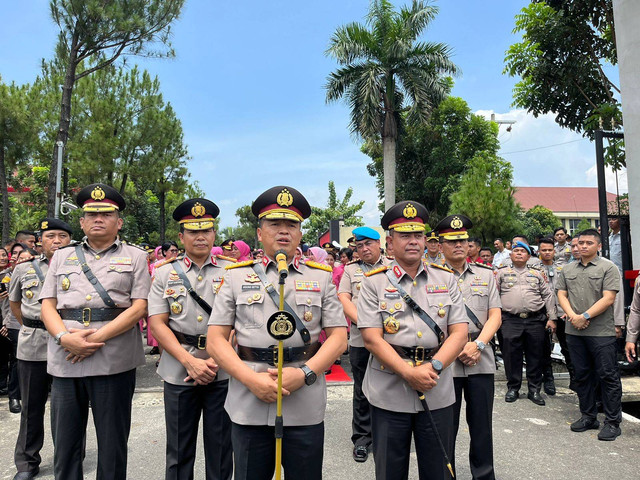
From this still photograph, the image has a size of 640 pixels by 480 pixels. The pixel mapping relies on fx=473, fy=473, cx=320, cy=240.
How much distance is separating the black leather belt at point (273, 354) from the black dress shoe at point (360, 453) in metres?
2.23

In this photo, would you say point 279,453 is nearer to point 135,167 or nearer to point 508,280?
point 508,280

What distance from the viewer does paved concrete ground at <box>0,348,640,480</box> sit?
4.01 meters

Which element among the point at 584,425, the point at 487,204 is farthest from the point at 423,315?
the point at 487,204

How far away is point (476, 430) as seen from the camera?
360 centimetres

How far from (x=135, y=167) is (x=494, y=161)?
742 inches

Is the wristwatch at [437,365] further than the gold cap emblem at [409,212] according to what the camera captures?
No

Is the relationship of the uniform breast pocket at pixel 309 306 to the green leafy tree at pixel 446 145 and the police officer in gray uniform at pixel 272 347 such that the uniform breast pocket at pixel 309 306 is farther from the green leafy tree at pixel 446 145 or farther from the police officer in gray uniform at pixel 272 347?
the green leafy tree at pixel 446 145

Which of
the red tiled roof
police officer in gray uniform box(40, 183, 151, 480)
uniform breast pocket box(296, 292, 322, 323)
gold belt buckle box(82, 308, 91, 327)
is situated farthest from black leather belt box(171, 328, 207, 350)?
the red tiled roof

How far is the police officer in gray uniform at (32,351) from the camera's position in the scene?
391 cm

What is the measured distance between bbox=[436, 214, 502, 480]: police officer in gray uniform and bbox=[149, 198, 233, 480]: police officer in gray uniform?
65.4 inches

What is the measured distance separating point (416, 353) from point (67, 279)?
239cm

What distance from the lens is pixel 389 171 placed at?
20.9 metres

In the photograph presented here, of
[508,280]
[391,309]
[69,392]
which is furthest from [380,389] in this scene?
[508,280]

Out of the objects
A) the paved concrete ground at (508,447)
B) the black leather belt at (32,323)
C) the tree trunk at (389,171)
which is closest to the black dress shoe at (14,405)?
the paved concrete ground at (508,447)
